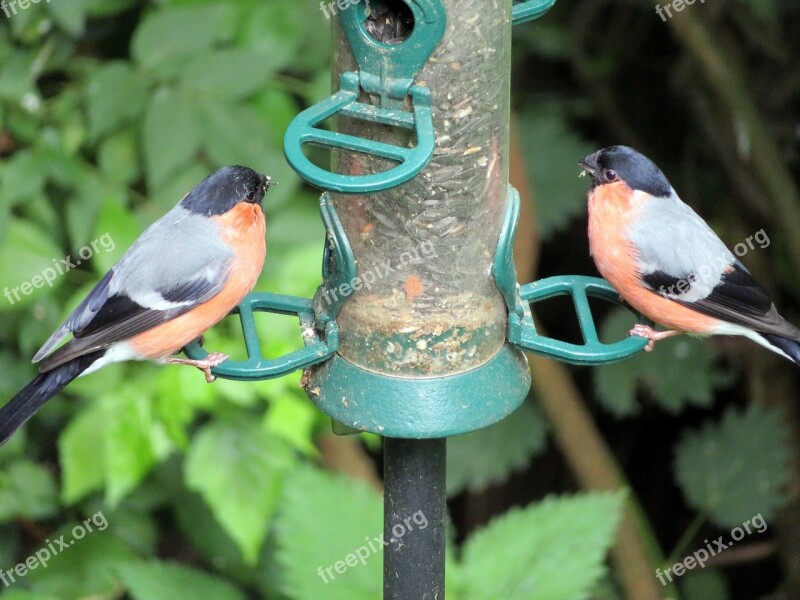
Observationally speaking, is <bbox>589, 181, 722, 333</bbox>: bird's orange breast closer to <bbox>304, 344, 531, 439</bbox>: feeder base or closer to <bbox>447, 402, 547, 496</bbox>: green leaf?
<bbox>304, 344, 531, 439</bbox>: feeder base

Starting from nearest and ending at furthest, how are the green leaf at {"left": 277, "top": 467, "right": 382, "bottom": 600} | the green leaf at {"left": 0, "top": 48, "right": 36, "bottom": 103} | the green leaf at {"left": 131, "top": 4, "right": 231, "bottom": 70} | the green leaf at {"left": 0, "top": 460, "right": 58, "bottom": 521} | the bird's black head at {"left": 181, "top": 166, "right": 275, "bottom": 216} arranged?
the green leaf at {"left": 277, "top": 467, "right": 382, "bottom": 600} → the bird's black head at {"left": 181, "top": 166, "right": 275, "bottom": 216} → the green leaf at {"left": 131, "top": 4, "right": 231, "bottom": 70} → the green leaf at {"left": 0, "top": 48, "right": 36, "bottom": 103} → the green leaf at {"left": 0, "top": 460, "right": 58, "bottom": 521}

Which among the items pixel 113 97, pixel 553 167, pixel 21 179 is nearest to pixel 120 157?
pixel 113 97

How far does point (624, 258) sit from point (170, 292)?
154 cm

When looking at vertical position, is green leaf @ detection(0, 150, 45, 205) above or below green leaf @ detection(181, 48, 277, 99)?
below

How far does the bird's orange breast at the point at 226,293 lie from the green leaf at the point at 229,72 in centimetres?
85

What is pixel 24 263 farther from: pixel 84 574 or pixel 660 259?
pixel 660 259

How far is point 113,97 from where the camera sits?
4.63 metres

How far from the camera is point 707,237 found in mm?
4102

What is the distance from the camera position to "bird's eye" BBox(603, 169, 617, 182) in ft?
13.0

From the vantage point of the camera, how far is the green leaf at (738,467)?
5422 millimetres

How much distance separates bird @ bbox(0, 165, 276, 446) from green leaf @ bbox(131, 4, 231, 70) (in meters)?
0.97

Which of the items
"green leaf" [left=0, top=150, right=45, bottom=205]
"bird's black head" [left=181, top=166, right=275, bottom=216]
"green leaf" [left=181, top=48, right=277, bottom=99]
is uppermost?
"green leaf" [left=181, top=48, right=277, bottom=99]

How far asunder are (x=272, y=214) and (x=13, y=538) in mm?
1994

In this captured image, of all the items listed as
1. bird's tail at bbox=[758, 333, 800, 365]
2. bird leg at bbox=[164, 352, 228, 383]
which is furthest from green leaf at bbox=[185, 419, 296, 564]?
bird's tail at bbox=[758, 333, 800, 365]
